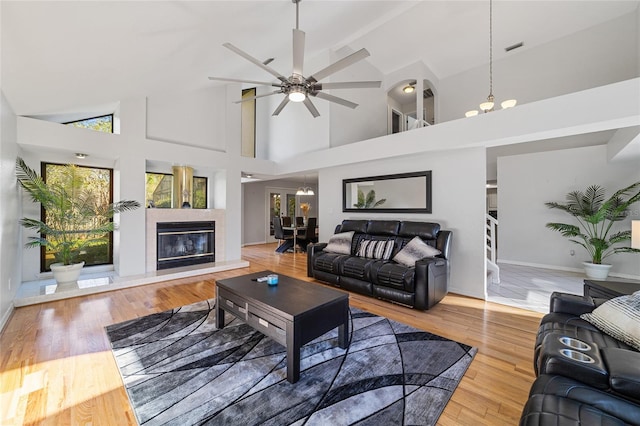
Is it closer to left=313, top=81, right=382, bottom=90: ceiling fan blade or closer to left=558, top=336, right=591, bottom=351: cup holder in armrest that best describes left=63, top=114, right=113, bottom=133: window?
left=313, top=81, right=382, bottom=90: ceiling fan blade

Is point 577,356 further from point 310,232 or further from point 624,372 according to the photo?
point 310,232

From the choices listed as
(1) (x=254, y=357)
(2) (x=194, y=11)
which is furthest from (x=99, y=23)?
(1) (x=254, y=357)

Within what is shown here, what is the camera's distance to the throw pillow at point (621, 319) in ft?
5.04

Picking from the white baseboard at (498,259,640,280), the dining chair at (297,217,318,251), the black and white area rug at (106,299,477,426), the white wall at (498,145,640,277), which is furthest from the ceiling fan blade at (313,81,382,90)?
the white baseboard at (498,259,640,280)

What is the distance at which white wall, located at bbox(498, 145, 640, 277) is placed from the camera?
503 centimetres

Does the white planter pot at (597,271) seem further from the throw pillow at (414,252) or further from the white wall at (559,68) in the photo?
the throw pillow at (414,252)

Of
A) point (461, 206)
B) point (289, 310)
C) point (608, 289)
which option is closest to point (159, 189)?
point (289, 310)

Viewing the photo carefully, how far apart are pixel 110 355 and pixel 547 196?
26.7 feet

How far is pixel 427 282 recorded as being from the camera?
10.3ft

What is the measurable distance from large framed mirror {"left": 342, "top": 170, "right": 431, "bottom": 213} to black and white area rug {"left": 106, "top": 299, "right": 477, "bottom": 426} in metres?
2.37

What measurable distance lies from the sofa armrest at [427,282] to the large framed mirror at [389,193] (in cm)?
130

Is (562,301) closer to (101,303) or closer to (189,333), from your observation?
(189,333)

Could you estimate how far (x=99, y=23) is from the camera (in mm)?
2336

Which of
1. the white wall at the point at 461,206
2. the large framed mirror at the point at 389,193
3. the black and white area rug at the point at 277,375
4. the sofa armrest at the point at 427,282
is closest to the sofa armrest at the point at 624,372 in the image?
the black and white area rug at the point at 277,375
